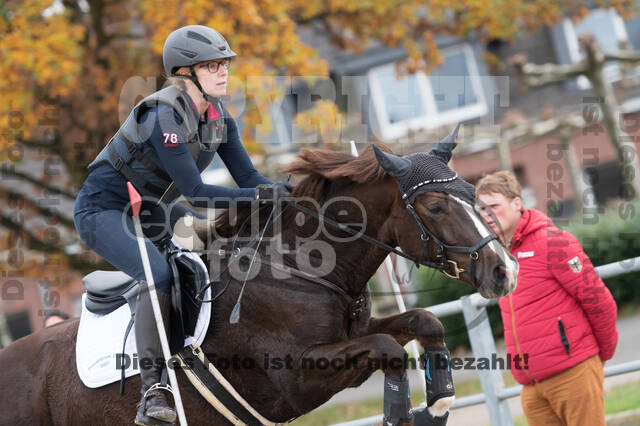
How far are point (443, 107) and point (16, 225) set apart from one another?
14.7 meters

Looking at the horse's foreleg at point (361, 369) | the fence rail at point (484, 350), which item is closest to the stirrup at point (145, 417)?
the horse's foreleg at point (361, 369)

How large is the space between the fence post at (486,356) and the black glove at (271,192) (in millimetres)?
1825

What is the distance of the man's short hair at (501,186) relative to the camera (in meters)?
4.59

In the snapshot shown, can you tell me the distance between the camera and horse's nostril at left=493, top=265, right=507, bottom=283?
11.5 feet

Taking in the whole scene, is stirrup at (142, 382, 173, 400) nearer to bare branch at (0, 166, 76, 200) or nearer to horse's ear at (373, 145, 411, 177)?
horse's ear at (373, 145, 411, 177)

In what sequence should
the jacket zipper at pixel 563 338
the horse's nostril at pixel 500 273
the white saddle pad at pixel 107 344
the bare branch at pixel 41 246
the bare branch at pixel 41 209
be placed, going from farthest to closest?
the bare branch at pixel 41 209 → the bare branch at pixel 41 246 → the jacket zipper at pixel 563 338 → the white saddle pad at pixel 107 344 → the horse's nostril at pixel 500 273

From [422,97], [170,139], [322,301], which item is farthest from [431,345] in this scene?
[422,97]

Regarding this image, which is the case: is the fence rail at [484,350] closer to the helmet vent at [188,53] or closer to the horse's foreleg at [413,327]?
the horse's foreleg at [413,327]

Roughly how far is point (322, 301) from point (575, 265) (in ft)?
5.10

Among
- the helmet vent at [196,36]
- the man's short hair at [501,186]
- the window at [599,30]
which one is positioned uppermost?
the window at [599,30]

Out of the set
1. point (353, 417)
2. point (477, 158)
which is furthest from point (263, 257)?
point (477, 158)

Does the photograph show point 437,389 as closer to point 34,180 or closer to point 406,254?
point 406,254

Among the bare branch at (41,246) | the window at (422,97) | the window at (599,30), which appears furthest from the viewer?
the window at (422,97)

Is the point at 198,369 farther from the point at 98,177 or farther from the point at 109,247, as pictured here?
Result: the point at 98,177
